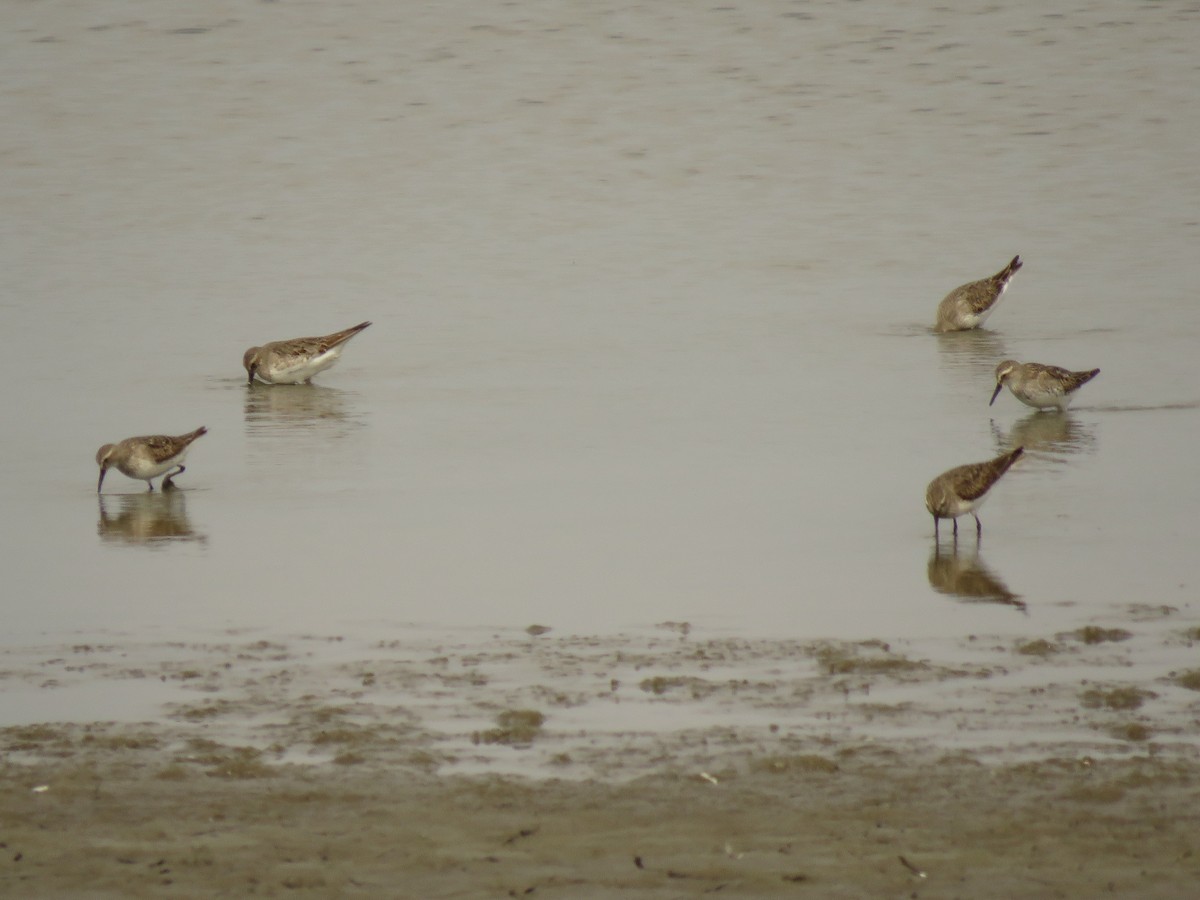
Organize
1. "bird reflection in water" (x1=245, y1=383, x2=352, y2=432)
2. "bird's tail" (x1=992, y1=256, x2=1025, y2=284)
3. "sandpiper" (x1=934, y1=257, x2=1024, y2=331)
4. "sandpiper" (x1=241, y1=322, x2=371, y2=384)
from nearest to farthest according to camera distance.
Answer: "bird reflection in water" (x1=245, y1=383, x2=352, y2=432) < "sandpiper" (x1=241, y1=322, x2=371, y2=384) < "sandpiper" (x1=934, y1=257, x2=1024, y2=331) < "bird's tail" (x1=992, y1=256, x2=1025, y2=284)

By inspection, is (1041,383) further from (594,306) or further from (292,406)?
(594,306)

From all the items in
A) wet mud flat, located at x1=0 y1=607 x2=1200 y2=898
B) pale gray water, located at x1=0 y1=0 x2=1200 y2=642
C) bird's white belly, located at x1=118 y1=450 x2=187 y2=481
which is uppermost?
wet mud flat, located at x1=0 y1=607 x2=1200 y2=898

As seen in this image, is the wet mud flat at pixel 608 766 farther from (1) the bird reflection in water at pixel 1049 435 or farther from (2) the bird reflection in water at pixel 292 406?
(2) the bird reflection in water at pixel 292 406

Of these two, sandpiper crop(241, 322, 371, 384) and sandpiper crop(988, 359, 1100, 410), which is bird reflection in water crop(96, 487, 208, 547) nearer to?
sandpiper crop(241, 322, 371, 384)

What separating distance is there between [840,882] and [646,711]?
1871 millimetres

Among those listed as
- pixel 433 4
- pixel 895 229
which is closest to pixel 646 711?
pixel 895 229

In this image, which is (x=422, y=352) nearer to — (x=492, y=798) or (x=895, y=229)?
(x=895, y=229)

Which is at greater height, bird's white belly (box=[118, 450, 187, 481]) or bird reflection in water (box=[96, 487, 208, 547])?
bird's white belly (box=[118, 450, 187, 481])

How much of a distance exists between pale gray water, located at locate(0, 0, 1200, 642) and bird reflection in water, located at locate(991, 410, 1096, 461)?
7cm

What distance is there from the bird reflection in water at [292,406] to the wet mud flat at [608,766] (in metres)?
6.33

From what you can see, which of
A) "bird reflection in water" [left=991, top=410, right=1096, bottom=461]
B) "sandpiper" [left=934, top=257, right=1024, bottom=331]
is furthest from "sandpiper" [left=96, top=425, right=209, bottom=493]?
"sandpiper" [left=934, top=257, right=1024, bottom=331]

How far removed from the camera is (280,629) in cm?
938

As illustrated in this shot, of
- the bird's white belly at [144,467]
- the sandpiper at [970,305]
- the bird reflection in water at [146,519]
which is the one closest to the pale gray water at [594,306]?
the bird reflection in water at [146,519]

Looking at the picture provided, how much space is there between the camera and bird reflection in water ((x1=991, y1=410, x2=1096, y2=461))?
13.7 m
